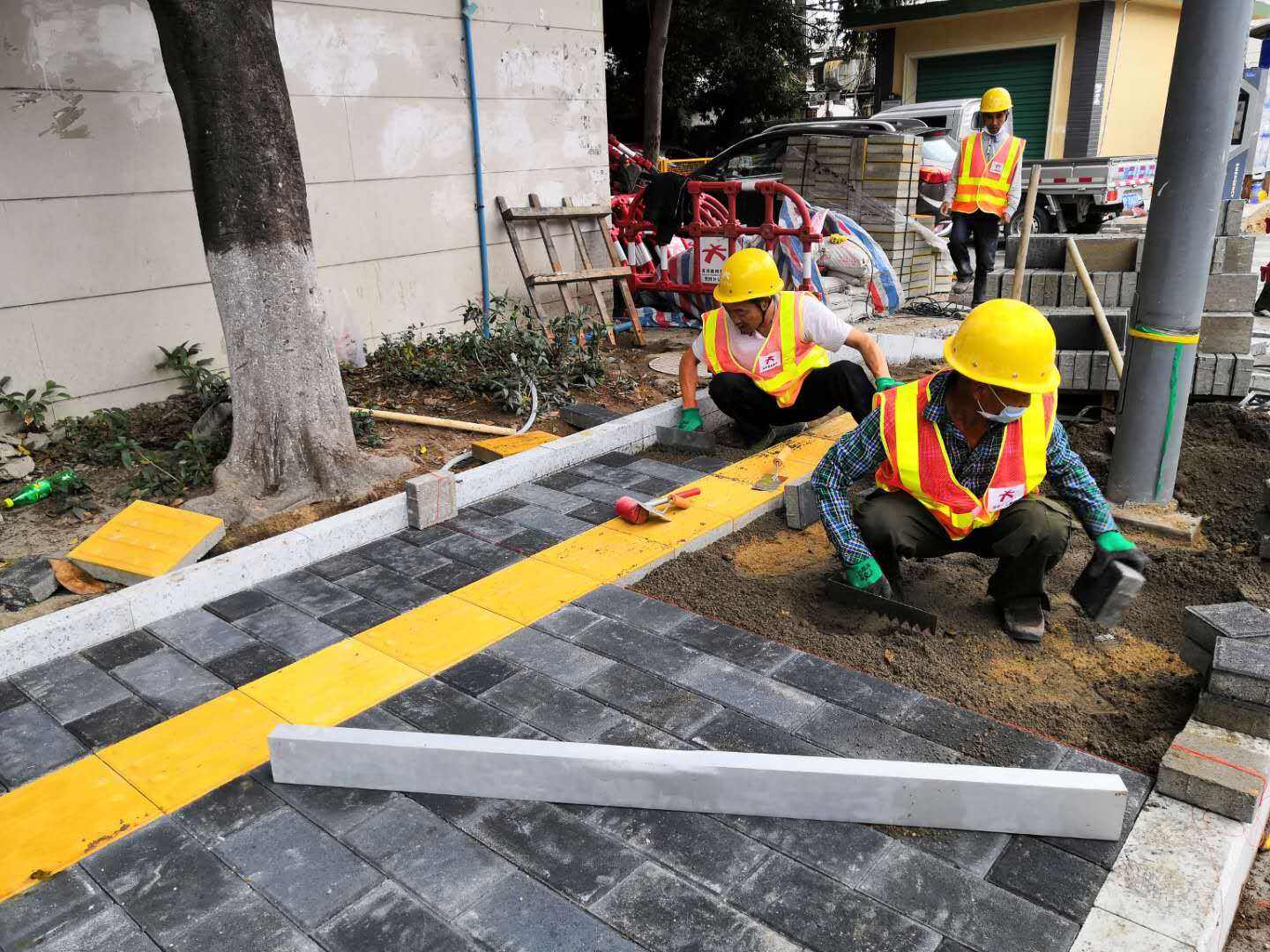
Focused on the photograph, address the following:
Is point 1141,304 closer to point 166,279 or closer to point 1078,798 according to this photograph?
point 1078,798

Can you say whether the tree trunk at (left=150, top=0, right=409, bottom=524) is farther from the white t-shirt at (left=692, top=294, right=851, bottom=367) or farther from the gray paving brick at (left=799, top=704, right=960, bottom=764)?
the gray paving brick at (left=799, top=704, right=960, bottom=764)

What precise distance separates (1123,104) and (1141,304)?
1962cm

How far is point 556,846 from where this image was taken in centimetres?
259

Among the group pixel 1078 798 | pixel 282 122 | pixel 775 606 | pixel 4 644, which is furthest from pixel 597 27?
pixel 1078 798

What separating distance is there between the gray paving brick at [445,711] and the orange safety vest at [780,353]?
305 centimetres

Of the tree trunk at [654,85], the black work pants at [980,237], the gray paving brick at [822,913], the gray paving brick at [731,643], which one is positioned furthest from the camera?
the tree trunk at [654,85]

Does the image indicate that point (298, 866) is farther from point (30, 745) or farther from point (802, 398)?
point (802, 398)

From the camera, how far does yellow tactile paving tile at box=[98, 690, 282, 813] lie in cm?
287

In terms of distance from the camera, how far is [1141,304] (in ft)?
14.4

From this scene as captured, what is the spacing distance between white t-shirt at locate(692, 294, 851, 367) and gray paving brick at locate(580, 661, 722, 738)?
9.09 feet

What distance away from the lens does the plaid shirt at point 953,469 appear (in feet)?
11.5

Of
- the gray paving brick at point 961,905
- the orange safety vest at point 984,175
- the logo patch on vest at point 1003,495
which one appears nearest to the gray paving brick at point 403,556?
the logo patch on vest at point 1003,495

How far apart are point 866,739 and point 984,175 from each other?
767 cm

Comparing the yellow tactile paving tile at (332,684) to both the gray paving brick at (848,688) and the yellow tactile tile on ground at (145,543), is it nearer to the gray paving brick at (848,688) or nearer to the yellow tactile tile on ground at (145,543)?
the yellow tactile tile on ground at (145,543)
